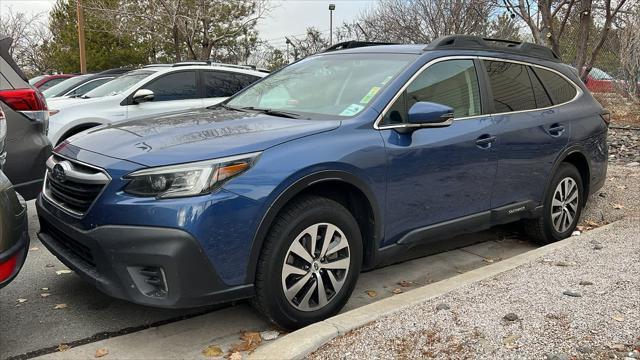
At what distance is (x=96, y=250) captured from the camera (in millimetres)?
2998

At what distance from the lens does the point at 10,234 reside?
2900 millimetres

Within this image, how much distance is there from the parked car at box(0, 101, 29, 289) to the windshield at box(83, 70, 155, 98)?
5284 millimetres

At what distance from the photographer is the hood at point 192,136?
3.04m

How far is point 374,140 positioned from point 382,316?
1093mm

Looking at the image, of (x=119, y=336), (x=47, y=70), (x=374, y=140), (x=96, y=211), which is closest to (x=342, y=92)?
(x=374, y=140)

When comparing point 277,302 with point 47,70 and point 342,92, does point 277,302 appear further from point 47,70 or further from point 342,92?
point 47,70

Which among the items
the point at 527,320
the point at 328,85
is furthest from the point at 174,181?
the point at 527,320

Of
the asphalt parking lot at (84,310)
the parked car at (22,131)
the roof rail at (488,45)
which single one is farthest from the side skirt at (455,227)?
the parked car at (22,131)

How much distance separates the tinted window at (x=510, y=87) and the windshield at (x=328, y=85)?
0.88 m

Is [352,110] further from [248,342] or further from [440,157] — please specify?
[248,342]

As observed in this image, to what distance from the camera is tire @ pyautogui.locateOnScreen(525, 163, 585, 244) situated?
5.04 m

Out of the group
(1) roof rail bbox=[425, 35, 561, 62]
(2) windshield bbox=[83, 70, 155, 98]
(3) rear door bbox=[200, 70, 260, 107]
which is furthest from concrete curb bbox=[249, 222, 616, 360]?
(2) windshield bbox=[83, 70, 155, 98]

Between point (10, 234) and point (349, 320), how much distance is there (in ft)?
6.13

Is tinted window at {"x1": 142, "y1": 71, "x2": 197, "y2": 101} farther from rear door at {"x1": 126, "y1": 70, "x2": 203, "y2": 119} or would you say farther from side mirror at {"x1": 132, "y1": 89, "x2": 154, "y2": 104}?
side mirror at {"x1": 132, "y1": 89, "x2": 154, "y2": 104}
